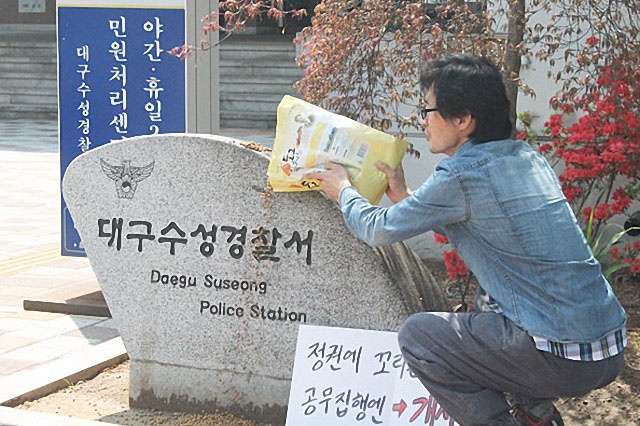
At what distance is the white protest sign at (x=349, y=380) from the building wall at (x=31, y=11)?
895 inches

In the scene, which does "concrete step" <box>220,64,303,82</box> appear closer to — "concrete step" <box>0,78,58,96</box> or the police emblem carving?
"concrete step" <box>0,78,58,96</box>

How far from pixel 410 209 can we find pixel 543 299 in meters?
0.49

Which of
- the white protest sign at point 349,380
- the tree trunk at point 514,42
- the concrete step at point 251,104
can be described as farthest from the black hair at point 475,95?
the concrete step at point 251,104

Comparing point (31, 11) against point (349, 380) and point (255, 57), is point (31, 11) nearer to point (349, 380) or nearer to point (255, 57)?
point (255, 57)

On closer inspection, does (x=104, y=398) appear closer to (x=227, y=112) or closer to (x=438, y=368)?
(x=438, y=368)

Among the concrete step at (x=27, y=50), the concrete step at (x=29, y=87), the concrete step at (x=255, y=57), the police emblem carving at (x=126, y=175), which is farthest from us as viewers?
the concrete step at (x=27, y=50)

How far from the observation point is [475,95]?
128 inches

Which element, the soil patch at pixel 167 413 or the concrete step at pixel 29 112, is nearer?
the soil patch at pixel 167 413

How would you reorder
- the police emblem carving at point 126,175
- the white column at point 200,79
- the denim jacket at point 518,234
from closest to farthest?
the denim jacket at point 518,234 < the police emblem carving at point 126,175 < the white column at point 200,79

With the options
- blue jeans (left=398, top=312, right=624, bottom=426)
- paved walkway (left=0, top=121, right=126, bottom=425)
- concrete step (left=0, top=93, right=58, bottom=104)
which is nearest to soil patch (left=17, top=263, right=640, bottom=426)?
paved walkway (left=0, top=121, right=126, bottom=425)

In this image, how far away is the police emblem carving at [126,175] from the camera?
181 inches

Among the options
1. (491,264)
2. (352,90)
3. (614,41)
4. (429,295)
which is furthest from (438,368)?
(614,41)

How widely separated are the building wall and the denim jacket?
23687mm

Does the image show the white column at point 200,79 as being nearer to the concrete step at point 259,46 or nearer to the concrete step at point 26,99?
the concrete step at point 259,46
